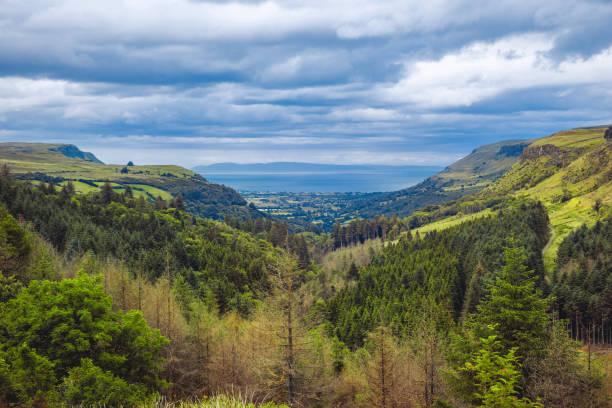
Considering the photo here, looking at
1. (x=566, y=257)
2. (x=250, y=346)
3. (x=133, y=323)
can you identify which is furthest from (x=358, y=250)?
(x=133, y=323)

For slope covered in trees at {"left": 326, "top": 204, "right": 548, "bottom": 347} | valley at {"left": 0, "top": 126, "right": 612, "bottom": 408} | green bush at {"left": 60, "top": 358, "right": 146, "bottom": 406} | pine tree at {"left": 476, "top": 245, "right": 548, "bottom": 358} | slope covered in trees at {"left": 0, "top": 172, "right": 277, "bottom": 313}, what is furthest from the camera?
slope covered in trees at {"left": 0, "top": 172, "right": 277, "bottom": 313}

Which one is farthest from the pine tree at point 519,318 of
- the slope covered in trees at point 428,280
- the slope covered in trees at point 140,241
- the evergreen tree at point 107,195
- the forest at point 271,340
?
the evergreen tree at point 107,195

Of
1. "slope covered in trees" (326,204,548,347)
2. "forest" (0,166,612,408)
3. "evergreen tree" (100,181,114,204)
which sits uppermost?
"evergreen tree" (100,181,114,204)

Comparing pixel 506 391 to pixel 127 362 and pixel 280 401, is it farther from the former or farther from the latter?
pixel 127 362

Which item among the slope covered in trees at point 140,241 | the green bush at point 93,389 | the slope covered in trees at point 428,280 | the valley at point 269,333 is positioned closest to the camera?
the green bush at point 93,389

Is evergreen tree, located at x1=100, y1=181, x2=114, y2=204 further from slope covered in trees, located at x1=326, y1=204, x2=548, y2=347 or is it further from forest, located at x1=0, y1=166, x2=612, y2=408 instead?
slope covered in trees, located at x1=326, y1=204, x2=548, y2=347

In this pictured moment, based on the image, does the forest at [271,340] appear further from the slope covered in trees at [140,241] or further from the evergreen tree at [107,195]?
the evergreen tree at [107,195]

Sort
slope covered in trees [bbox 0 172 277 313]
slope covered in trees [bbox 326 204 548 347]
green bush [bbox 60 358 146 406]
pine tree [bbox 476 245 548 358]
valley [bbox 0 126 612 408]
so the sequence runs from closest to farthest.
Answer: green bush [bbox 60 358 146 406]
valley [bbox 0 126 612 408]
pine tree [bbox 476 245 548 358]
slope covered in trees [bbox 326 204 548 347]
slope covered in trees [bbox 0 172 277 313]

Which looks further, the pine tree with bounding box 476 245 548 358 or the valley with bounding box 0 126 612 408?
the pine tree with bounding box 476 245 548 358

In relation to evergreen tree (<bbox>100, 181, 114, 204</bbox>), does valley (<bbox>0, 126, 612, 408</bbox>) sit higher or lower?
lower

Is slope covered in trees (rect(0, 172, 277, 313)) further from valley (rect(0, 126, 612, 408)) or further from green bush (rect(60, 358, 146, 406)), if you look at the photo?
green bush (rect(60, 358, 146, 406))

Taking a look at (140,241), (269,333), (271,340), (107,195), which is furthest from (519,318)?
(107,195)

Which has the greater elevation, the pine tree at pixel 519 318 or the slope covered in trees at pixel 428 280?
the pine tree at pixel 519 318

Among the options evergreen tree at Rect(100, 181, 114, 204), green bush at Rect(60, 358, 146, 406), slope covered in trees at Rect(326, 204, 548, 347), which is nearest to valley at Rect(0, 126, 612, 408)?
green bush at Rect(60, 358, 146, 406)
